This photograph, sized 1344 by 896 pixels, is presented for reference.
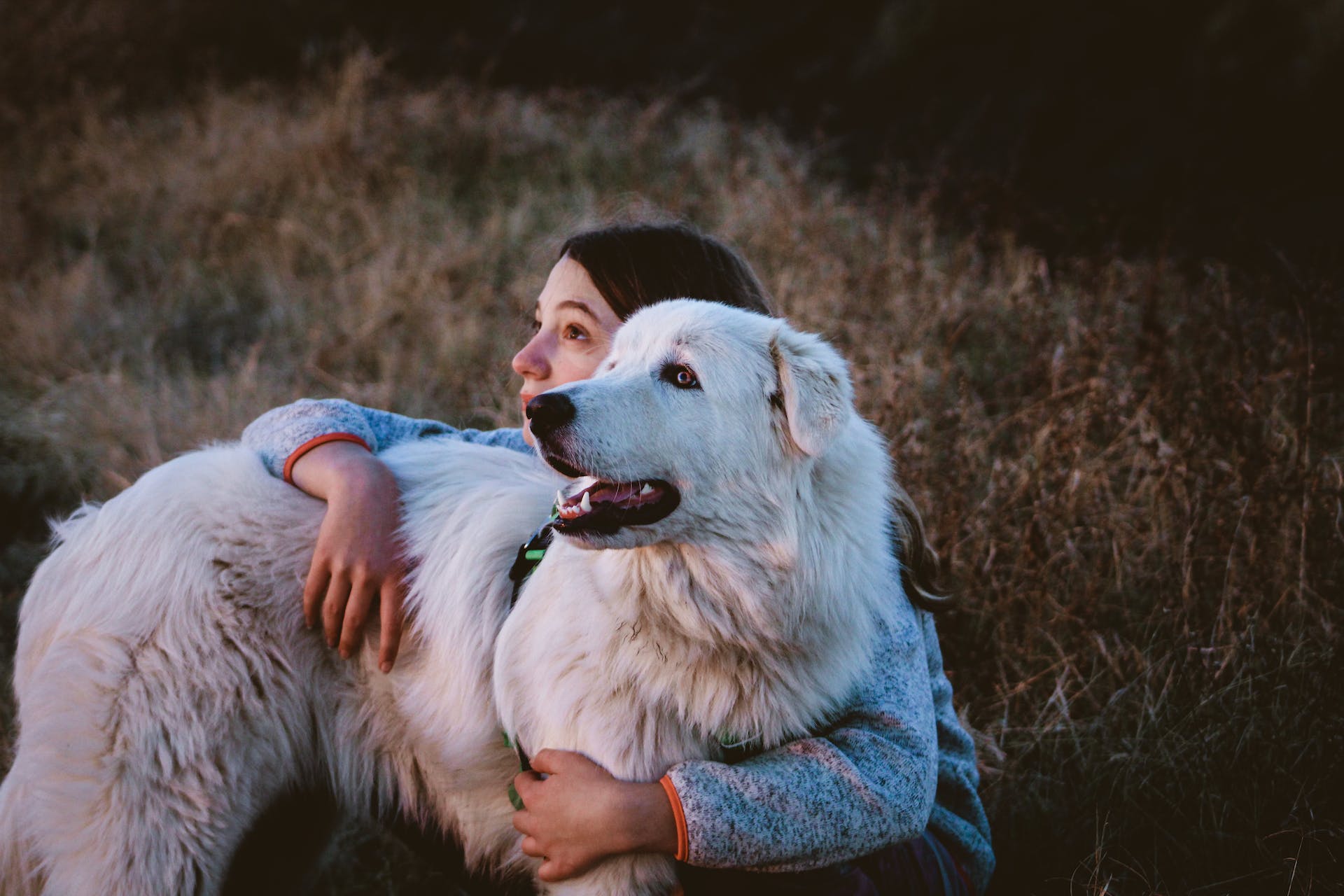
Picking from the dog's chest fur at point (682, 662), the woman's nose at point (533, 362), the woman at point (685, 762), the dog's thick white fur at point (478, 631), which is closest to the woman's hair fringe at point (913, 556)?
the woman at point (685, 762)

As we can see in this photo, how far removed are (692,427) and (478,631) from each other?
71 cm

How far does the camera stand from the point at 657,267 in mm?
2371

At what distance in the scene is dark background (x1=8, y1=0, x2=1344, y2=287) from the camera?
537 centimetres

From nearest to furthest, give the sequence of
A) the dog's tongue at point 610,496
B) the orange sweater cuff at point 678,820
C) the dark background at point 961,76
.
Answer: the orange sweater cuff at point 678,820 → the dog's tongue at point 610,496 → the dark background at point 961,76

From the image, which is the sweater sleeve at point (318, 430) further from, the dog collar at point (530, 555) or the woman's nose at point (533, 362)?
the dog collar at point (530, 555)

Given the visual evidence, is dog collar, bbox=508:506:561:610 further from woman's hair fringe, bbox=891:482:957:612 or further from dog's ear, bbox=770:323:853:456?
woman's hair fringe, bbox=891:482:957:612

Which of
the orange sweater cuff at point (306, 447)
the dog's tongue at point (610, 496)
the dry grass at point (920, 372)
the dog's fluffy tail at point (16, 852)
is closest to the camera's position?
the dog's tongue at point (610, 496)

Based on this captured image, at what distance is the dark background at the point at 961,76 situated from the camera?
5367 millimetres

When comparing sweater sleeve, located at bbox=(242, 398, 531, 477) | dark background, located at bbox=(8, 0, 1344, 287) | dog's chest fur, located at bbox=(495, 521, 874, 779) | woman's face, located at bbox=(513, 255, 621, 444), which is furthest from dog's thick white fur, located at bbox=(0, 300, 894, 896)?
dark background, located at bbox=(8, 0, 1344, 287)

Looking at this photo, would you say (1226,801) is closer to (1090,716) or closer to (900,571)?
(1090,716)

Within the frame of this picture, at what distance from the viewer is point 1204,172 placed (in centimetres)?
571

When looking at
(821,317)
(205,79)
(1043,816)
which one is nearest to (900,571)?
(1043,816)

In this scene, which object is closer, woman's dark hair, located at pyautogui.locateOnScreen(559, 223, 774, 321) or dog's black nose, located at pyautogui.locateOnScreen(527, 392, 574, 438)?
dog's black nose, located at pyautogui.locateOnScreen(527, 392, 574, 438)

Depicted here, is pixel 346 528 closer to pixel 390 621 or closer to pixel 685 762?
pixel 390 621
